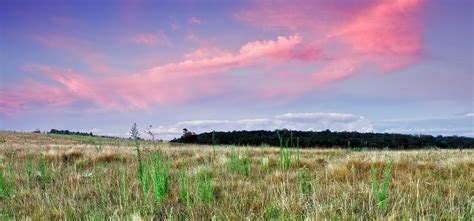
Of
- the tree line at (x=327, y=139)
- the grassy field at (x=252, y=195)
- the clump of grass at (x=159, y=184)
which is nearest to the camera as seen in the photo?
the grassy field at (x=252, y=195)

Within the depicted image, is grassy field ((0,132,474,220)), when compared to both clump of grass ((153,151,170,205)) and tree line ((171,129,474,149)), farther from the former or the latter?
tree line ((171,129,474,149))

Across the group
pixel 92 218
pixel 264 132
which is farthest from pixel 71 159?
pixel 264 132

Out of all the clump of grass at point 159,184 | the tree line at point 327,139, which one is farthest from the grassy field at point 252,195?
the tree line at point 327,139

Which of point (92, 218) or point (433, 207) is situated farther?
point (433, 207)

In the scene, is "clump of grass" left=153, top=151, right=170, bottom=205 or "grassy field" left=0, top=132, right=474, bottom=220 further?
"clump of grass" left=153, top=151, right=170, bottom=205

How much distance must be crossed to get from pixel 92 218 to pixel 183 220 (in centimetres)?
105

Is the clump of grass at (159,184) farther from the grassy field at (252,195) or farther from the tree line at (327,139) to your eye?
the tree line at (327,139)

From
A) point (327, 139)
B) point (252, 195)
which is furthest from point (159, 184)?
point (327, 139)

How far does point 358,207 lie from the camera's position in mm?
5680

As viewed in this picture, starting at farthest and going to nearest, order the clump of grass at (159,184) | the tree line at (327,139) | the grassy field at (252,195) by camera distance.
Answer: the tree line at (327,139)
the clump of grass at (159,184)
the grassy field at (252,195)

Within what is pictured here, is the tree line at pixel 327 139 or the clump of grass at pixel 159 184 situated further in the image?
the tree line at pixel 327 139

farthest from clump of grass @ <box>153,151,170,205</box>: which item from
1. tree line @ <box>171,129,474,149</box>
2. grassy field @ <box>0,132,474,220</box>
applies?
tree line @ <box>171,129,474,149</box>

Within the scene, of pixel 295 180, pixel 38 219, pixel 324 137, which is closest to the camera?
pixel 38 219

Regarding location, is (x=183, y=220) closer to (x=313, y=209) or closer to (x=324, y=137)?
(x=313, y=209)
